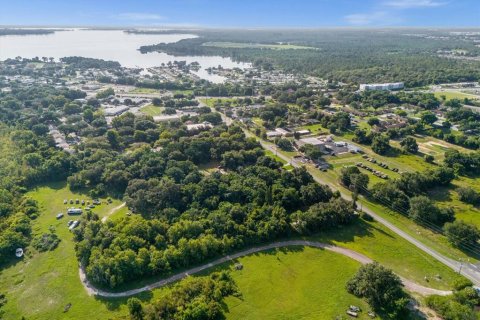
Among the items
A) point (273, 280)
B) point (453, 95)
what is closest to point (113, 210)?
point (273, 280)

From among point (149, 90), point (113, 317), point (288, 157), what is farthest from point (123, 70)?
point (113, 317)

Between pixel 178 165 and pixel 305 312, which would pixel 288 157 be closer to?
pixel 178 165

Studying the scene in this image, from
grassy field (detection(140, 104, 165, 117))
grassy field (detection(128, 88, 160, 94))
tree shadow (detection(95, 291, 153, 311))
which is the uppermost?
grassy field (detection(128, 88, 160, 94))

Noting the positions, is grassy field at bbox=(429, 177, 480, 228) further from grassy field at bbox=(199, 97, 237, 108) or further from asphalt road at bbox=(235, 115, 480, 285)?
grassy field at bbox=(199, 97, 237, 108)

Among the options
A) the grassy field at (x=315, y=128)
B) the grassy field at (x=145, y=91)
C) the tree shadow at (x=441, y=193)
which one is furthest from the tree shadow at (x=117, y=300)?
the grassy field at (x=145, y=91)

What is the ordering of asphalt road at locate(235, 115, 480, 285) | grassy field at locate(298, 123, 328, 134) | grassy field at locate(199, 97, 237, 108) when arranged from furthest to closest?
grassy field at locate(199, 97, 237, 108)
grassy field at locate(298, 123, 328, 134)
asphalt road at locate(235, 115, 480, 285)

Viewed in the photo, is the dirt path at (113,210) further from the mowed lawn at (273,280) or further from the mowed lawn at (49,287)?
the mowed lawn at (273,280)

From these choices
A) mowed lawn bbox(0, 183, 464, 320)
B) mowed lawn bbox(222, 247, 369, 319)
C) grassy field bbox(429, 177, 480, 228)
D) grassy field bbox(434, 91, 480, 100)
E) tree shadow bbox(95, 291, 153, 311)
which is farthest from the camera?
grassy field bbox(434, 91, 480, 100)

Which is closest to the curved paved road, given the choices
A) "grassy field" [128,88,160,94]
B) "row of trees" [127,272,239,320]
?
"row of trees" [127,272,239,320]
